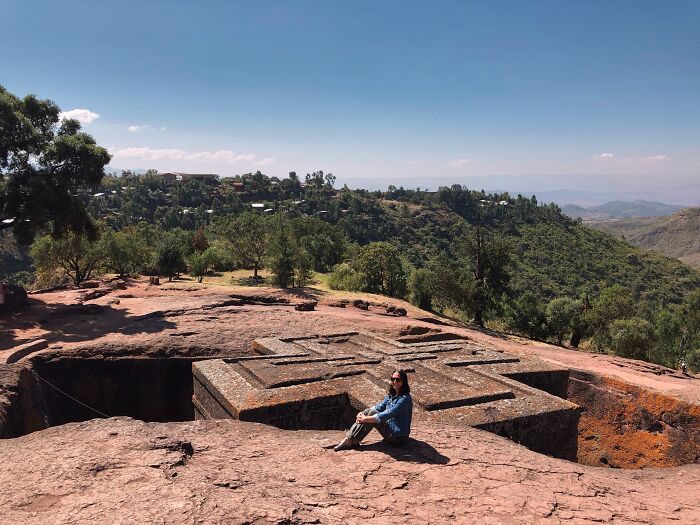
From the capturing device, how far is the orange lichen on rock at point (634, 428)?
1246 cm

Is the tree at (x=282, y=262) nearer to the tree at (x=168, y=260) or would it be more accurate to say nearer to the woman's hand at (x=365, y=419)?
the tree at (x=168, y=260)

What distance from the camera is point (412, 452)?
280 inches

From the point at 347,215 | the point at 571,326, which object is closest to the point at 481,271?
the point at 571,326

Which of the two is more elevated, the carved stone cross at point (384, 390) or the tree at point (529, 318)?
the carved stone cross at point (384, 390)

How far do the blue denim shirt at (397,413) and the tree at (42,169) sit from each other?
19590mm

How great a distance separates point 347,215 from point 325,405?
10299 cm

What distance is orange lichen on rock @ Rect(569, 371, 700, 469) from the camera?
12.5 meters

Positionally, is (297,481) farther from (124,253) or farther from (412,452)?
(124,253)

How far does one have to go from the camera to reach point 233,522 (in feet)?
16.0

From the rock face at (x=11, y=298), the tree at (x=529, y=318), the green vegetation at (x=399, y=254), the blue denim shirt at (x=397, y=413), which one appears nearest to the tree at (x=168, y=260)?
the green vegetation at (x=399, y=254)

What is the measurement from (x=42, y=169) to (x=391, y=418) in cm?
2176

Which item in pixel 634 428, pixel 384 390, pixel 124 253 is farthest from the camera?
pixel 124 253

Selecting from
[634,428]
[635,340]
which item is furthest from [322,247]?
[634,428]

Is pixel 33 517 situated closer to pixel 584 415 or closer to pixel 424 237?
pixel 584 415
